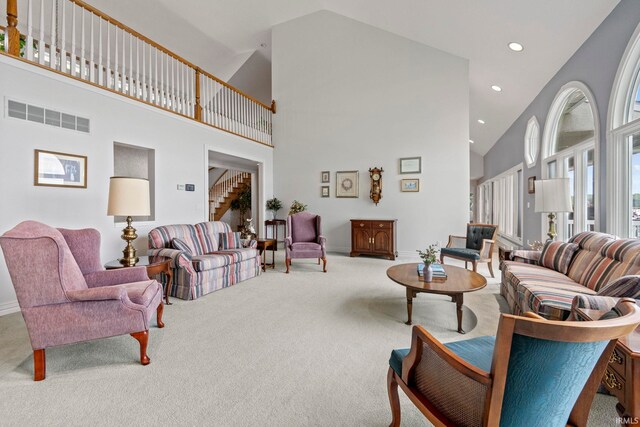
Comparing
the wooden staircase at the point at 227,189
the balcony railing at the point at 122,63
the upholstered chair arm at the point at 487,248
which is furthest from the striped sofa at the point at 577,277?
the wooden staircase at the point at 227,189

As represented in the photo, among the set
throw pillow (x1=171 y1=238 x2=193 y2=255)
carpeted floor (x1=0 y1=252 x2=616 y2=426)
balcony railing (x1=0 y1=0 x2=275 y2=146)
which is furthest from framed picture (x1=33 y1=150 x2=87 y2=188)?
carpeted floor (x1=0 y1=252 x2=616 y2=426)

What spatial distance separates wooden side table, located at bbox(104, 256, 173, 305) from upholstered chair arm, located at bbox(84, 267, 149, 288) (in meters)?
0.36

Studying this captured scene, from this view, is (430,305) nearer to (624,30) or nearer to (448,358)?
(448,358)

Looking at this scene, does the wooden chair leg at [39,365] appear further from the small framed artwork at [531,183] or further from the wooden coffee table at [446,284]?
the small framed artwork at [531,183]

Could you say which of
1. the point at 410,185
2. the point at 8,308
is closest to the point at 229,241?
the point at 8,308

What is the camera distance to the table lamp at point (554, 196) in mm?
3344

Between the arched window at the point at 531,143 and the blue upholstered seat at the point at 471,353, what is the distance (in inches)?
203


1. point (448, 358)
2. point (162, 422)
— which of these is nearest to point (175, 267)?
point (162, 422)

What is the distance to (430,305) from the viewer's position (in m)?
3.21

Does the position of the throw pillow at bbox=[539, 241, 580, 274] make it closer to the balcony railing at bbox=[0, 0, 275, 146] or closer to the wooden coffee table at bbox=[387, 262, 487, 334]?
the wooden coffee table at bbox=[387, 262, 487, 334]

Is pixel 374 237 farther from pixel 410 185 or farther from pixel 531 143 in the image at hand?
pixel 531 143

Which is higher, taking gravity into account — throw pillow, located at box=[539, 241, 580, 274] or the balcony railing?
the balcony railing

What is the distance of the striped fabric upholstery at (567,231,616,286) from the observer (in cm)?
266

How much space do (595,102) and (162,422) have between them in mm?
4923
